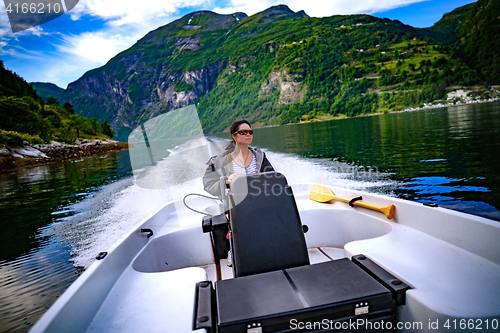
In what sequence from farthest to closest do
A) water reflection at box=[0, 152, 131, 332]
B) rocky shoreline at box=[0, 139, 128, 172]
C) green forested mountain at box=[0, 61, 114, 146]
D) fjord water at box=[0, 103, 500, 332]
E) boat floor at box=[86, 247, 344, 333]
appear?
green forested mountain at box=[0, 61, 114, 146] → rocky shoreline at box=[0, 139, 128, 172] → fjord water at box=[0, 103, 500, 332] → water reflection at box=[0, 152, 131, 332] → boat floor at box=[86, 247, 344, 333]

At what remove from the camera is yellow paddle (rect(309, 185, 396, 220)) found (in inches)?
91.7

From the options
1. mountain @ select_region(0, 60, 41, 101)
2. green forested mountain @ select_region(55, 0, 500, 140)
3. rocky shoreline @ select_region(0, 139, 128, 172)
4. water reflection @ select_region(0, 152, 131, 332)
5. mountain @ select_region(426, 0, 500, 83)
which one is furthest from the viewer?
mountain @ select_region(426, 0, 500, 83)

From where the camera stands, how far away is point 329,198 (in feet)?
9.98

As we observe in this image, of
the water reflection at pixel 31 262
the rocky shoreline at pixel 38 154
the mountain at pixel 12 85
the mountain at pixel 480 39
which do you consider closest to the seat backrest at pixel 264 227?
the water reflection at pixel 31 262

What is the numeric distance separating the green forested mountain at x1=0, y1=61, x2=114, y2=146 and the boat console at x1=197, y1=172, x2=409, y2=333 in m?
33.4

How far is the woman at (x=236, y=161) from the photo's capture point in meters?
2.59

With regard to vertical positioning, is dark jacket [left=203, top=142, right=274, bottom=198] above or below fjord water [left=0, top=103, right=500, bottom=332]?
above

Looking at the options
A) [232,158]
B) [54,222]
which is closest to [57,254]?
[54,222]

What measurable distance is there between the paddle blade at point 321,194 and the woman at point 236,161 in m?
0.87

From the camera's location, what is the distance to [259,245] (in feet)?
5.40

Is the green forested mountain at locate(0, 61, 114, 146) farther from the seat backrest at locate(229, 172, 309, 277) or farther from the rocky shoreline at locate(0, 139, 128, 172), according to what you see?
the seat backrest at locate(229, 172, 309, 277)

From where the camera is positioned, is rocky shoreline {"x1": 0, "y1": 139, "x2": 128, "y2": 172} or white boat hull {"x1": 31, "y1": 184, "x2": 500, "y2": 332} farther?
rocky shoreline {"x1": 0, "y1": 139, "x2": 128, "y2": 172}

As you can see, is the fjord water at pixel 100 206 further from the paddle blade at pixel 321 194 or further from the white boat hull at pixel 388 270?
the paddle blade at pixel 321 194

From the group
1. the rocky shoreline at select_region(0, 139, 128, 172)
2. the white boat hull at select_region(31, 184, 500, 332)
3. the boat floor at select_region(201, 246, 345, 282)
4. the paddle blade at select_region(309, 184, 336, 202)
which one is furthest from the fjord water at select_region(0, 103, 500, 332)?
the rocky shoreline at select_region(0, 139, 128, 172)
